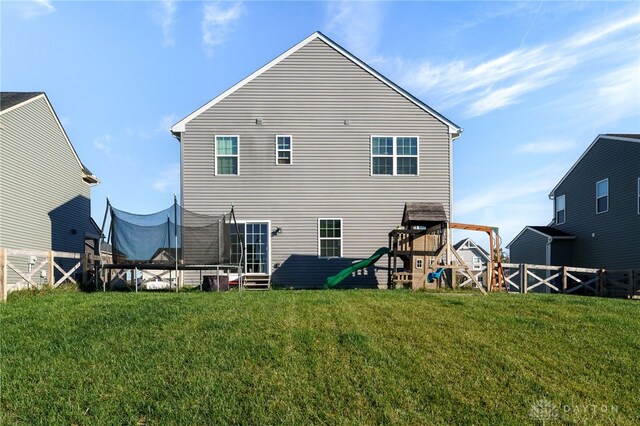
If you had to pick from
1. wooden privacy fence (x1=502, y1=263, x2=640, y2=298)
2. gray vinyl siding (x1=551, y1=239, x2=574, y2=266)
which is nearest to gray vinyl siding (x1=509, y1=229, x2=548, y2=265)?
gray vinyl siding (x1=551, y1=239, x2=574, y2=266)

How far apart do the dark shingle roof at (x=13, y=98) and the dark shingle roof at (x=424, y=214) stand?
14.5 m

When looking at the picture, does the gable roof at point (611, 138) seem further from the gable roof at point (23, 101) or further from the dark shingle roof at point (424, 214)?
the gable roof at point (23, 101)

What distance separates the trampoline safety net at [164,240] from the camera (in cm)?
1463

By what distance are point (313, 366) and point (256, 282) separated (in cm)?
1157

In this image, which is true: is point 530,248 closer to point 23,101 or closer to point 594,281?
point 594,281

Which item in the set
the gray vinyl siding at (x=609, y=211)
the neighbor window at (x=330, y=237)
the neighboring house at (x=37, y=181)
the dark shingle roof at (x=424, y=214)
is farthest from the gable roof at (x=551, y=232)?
the neighboring house at (x=37, y=181)

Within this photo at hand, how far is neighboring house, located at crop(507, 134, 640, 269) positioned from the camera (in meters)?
20.4

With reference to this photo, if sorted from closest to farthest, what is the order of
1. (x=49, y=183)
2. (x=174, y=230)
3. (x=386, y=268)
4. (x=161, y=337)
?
(x=161, y=337) → (x=174, y=230) → (x=386, y=268) → (x=49, y=183)

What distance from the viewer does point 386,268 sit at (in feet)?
58.7

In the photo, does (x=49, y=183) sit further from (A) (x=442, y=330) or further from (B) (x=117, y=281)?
(A) (x=442, y=330)

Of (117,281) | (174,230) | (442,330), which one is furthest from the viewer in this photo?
(117,281)

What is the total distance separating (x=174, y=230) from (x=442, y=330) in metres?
9.60

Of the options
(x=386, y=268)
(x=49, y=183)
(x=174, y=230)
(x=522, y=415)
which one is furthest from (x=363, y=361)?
(x=49, y=183)

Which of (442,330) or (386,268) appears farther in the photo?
(386,268)
